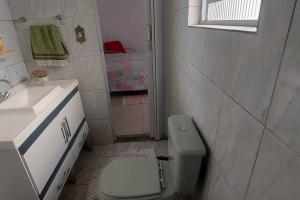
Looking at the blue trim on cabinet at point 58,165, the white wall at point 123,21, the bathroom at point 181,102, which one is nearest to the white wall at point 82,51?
the bathroom at point 181,102

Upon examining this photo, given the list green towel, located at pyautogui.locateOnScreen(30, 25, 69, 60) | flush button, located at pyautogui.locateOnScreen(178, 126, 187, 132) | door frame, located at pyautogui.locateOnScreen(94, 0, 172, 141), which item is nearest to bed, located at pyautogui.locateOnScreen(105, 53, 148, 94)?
door frame, located at pyautogui.locateOnScreen(94, 0, 172, 141)

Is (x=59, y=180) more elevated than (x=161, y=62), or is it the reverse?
(x=161, y=62)

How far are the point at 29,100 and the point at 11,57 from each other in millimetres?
424

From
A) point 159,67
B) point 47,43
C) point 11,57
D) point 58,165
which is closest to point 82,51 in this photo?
point 47,43

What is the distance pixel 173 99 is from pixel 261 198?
1.47 m

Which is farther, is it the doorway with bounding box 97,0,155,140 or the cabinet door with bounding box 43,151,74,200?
the doorway with bounding box 97,0,155,140

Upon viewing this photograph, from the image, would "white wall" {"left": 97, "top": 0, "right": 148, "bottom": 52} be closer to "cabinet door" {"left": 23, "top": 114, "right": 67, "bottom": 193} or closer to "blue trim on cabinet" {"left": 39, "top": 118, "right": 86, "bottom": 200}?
"blue trim on cabinet" {"left": 39, "top": 118, "right": 86, "bottom": 200}

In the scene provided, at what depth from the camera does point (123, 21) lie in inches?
171

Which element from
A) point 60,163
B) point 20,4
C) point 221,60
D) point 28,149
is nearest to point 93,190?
point 60,163

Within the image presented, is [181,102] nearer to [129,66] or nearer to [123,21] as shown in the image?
[129,66]

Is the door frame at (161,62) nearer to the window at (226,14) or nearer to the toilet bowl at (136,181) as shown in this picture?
the window at (226,14)

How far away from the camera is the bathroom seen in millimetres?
474

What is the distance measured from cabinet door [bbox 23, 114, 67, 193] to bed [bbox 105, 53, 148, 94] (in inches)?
73.6

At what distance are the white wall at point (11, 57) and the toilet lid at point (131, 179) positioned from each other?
1.08 meters
